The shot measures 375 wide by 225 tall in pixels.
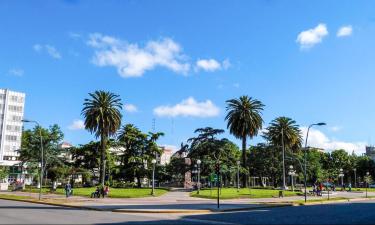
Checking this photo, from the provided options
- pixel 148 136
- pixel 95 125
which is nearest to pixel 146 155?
pixel 148 136

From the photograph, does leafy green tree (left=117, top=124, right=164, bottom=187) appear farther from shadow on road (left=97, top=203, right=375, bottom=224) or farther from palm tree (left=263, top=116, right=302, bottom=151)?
shadow on road (left=97, top=203, right=375, bottom=224)

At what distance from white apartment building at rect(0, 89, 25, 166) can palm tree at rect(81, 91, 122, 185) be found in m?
83.0

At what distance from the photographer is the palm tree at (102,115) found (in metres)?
66.8

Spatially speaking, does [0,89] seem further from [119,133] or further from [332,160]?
[332,160]

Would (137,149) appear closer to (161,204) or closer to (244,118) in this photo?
(244,118)

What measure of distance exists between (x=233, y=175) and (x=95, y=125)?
94.8 ft

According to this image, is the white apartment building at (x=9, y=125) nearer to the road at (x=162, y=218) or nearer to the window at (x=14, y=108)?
the window at (x=14, y=108)

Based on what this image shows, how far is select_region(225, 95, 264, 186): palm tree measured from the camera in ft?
252

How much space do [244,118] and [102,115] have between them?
25465 mm

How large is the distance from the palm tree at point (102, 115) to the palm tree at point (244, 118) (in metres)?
21.4

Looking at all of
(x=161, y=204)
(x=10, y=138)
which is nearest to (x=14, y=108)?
(x=10, y=138)

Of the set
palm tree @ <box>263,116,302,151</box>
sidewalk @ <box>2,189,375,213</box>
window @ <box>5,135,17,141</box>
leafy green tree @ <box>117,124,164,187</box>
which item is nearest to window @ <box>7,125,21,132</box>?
window @ <box>5,135,17,141</box>

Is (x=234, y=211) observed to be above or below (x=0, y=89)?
below

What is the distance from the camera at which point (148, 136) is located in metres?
80.8
